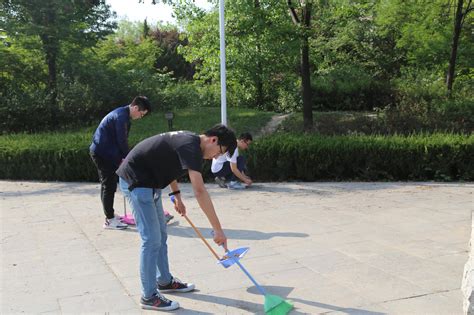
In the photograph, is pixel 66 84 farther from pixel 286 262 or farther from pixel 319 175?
pixel 286 262

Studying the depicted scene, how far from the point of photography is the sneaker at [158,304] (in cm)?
404

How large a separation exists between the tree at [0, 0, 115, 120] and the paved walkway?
25.9ft

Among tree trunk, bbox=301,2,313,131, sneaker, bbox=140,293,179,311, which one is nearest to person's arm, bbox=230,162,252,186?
sneaker, bbox=140,293,179,311

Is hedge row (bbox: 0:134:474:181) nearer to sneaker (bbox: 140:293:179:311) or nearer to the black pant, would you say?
the black pant

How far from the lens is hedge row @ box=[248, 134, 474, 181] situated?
32.4 feet

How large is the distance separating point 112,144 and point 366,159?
17.9ft

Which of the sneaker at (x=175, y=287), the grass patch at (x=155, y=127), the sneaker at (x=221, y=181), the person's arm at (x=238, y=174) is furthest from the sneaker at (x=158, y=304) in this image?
the grass patch at (x=155, y=127)

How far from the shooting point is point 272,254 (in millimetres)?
5418

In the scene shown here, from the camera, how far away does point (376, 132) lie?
543 inches

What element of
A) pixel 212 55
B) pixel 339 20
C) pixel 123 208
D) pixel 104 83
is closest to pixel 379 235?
pixel 123 208

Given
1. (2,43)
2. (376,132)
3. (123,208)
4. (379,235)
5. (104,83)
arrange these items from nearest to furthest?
1. (379,235)
2. (123,208)
3. (376,132)
4. (2,43)
5. (104,83)

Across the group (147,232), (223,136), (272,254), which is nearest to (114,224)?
(272,254)

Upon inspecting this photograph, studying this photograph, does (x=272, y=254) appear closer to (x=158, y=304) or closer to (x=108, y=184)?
(x=158, y=304)

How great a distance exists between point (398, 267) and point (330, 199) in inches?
130
